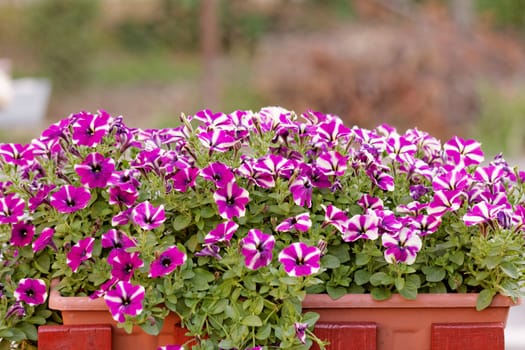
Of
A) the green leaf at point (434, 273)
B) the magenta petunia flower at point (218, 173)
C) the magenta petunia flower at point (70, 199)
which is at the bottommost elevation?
the green leaf at point (434, 273)

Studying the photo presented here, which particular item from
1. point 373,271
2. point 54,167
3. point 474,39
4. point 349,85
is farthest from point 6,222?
point 474,39

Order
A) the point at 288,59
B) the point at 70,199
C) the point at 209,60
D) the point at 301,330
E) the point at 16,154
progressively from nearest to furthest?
the point at 301,330 < the point at 70,199 < the point at 16,154 < the point at 288,59 < the point at 209,60

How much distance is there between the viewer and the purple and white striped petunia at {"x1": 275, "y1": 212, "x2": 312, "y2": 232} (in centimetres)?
128

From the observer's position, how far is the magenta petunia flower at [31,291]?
1.36 m

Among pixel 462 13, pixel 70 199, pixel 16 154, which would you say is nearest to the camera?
pixel 70 199

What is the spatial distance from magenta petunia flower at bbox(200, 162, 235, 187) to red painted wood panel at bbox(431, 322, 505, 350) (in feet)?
1.19

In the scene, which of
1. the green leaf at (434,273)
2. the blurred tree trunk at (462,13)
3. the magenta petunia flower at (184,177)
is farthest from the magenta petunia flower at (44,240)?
the blurred tree trunk at (462,13)

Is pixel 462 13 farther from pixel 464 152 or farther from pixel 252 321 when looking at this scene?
pixel 252 321

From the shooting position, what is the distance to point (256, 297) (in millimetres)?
1281

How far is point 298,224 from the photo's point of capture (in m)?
1.28

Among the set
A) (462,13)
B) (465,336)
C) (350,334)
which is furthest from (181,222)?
(462,13)

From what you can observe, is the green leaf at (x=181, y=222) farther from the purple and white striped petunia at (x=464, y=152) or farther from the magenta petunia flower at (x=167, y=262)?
the purple and white striped petunia at (x=464, y=152)

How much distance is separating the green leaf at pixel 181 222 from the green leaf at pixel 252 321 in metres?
0.17

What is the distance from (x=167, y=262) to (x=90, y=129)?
252mm
